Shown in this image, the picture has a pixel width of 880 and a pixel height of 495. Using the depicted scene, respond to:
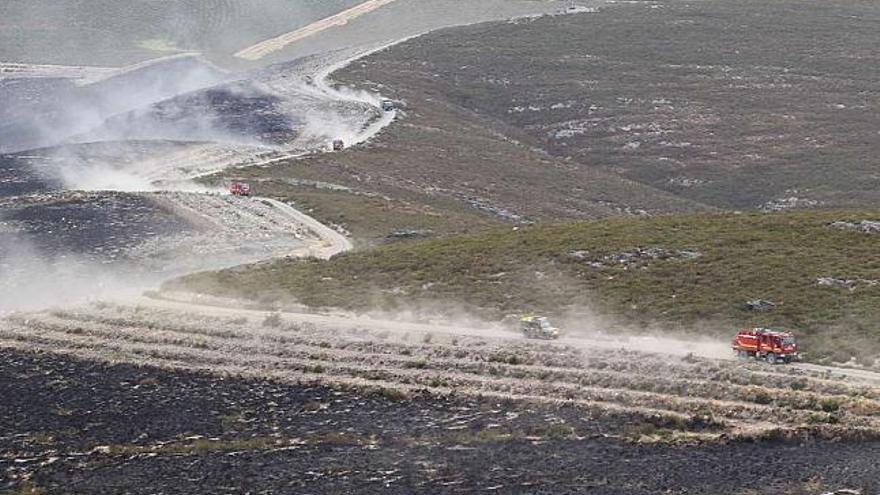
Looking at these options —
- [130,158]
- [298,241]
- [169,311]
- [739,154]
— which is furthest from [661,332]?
[739,154]

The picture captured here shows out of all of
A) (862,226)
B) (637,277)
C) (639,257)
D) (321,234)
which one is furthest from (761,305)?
(321,234)

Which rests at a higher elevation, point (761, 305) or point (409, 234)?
point (409, 234)

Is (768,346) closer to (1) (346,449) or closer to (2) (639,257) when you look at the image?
(1) (346,449)

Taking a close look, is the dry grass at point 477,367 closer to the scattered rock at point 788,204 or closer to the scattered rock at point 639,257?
the scattered rock at point 639,257

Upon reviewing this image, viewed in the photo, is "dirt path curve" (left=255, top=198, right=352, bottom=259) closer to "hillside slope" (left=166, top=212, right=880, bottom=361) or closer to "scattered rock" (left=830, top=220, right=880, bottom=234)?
"hillside slope" (left=166, top=212, right=880, bottom=361)

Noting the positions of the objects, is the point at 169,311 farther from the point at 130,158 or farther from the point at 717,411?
the point at 130,158

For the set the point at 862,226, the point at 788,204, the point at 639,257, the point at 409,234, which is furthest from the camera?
the point at 788,204
